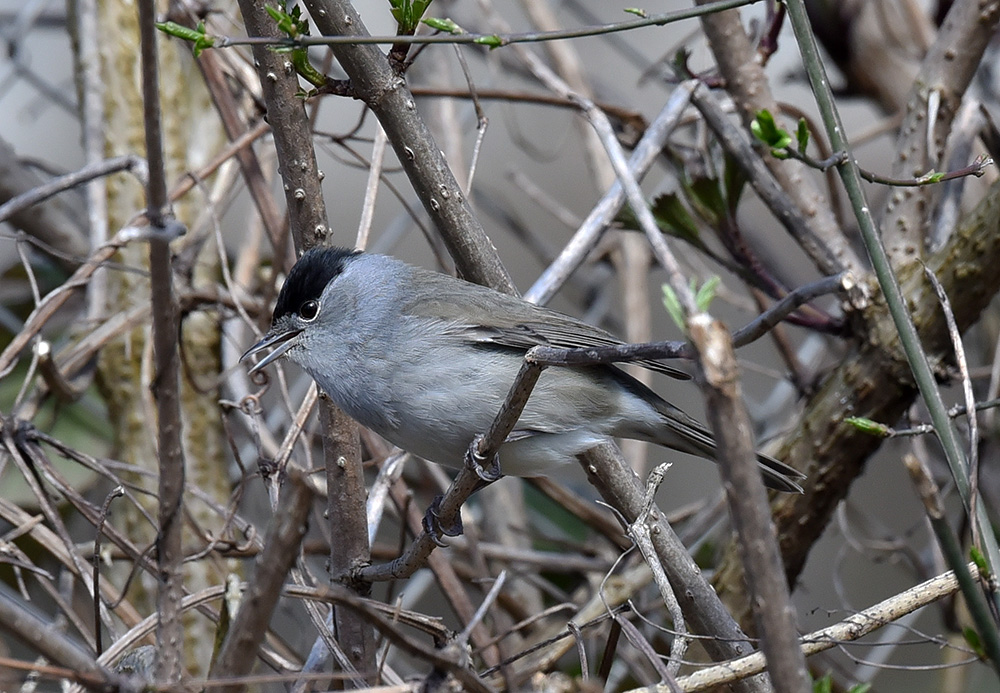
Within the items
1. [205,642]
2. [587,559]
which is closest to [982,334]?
[587,559]

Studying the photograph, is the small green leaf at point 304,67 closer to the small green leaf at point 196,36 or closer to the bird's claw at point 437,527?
the small green leaf at point 196,36

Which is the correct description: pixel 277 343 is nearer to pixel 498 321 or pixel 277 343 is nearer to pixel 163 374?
pixel 498 321

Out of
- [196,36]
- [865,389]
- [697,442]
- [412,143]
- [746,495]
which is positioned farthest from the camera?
[865,389]

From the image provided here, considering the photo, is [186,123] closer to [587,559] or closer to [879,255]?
[587,559]

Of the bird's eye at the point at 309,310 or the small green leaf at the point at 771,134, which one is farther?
the bird's eye at the point at 309,310

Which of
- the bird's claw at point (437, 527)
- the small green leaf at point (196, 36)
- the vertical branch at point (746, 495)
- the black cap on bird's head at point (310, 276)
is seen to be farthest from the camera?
the black cap on bird's head at point (310, 276)

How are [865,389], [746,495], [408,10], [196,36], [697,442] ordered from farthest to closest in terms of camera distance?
1. [865,389]
2. [697,442]
3. [408,10]
4. [196,36]
5. [746,495]

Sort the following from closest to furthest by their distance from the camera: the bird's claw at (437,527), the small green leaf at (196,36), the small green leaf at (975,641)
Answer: the small green leaf at (196,36) < the bird's claw at (437,527) < the small green leaf at (975,641)

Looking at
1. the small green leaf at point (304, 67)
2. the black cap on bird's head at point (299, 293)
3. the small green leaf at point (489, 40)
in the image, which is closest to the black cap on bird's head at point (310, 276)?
the black cap on bird's head at point (299, 293)

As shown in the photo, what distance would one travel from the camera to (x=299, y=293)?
252cm

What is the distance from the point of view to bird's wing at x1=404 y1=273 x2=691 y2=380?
8.18 ft

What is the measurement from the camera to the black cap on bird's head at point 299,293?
2314 mm

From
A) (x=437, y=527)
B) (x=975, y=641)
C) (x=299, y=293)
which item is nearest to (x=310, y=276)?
(x=299, y=293)

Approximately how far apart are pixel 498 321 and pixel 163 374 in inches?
53.4
